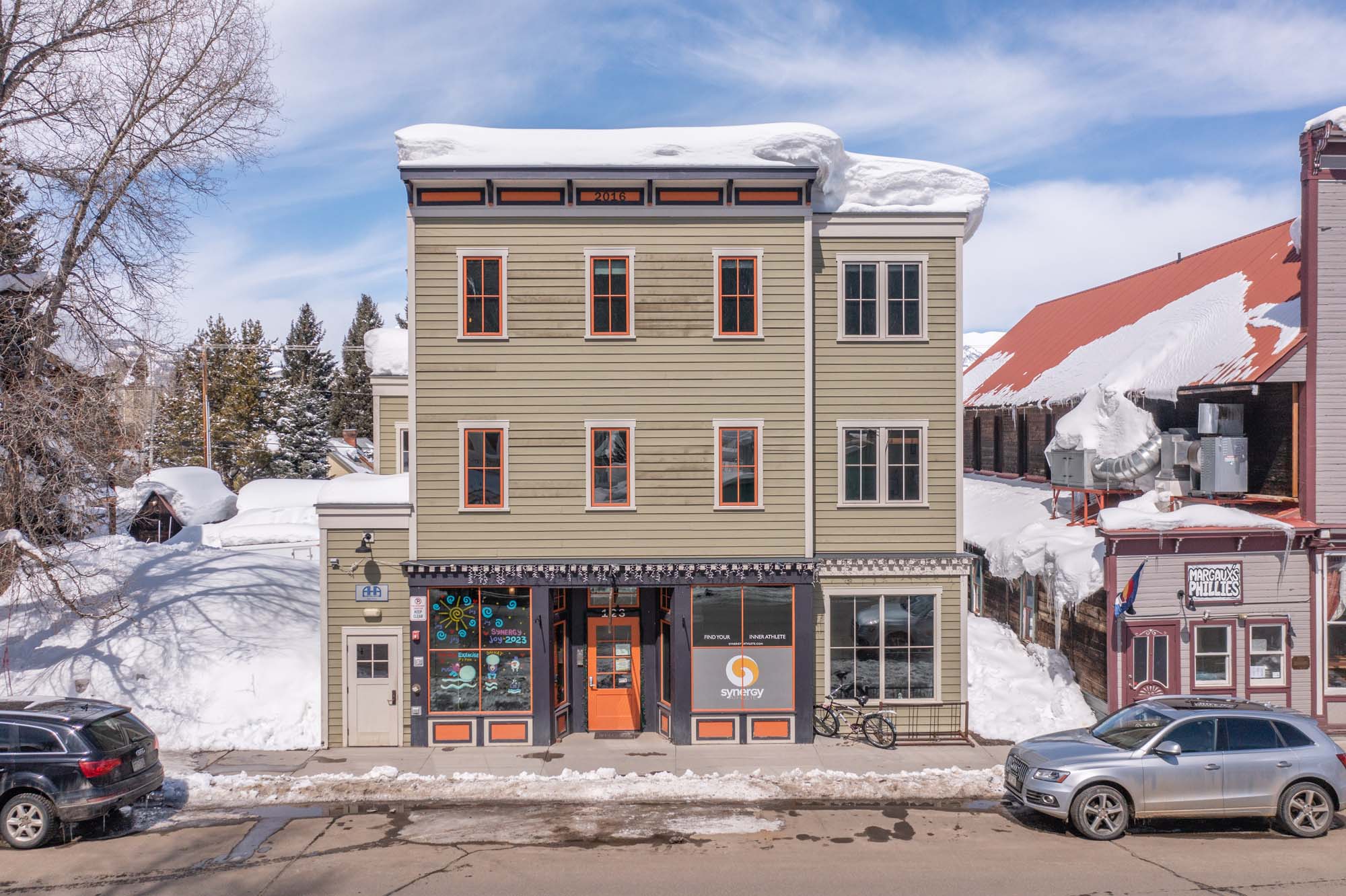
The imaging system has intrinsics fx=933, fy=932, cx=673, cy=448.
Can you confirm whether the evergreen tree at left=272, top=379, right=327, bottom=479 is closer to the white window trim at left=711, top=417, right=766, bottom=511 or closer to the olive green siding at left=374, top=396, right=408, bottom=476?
the olive green siding at left=374, top=396, right=408, bottom=476

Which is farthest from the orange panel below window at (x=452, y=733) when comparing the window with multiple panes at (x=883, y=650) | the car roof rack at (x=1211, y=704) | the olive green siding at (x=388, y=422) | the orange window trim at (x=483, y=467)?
the car roof rack at (x=1211, y=704)

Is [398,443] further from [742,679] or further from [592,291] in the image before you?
[742,679]

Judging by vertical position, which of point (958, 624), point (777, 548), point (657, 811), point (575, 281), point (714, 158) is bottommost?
point (657, 811)

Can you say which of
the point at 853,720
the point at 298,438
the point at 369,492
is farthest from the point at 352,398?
the point at 853,720

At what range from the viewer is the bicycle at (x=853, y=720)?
54.7 feet

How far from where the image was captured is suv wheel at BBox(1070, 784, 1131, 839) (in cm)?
1226

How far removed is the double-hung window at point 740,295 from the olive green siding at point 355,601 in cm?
716

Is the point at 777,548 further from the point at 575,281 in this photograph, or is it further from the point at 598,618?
the point at 575,281

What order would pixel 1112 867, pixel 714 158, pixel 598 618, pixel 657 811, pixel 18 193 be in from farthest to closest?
1. pixel 18 193
2. pixel 598 618
3. pixel 714 158
4. pixel 657 811
5. pixel 1112 867

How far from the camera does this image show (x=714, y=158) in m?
17.0

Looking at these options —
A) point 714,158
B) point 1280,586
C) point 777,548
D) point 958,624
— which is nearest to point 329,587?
point 777,548

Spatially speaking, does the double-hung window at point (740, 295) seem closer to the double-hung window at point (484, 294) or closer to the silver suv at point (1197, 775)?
the double-hung window at point (484, 294)

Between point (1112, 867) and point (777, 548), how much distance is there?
7.60m

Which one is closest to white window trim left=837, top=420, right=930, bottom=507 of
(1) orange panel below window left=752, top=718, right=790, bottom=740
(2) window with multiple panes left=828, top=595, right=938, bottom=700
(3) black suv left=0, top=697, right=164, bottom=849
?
(2) window with multiple panes left=828, top=595, right=938, bottom=700
